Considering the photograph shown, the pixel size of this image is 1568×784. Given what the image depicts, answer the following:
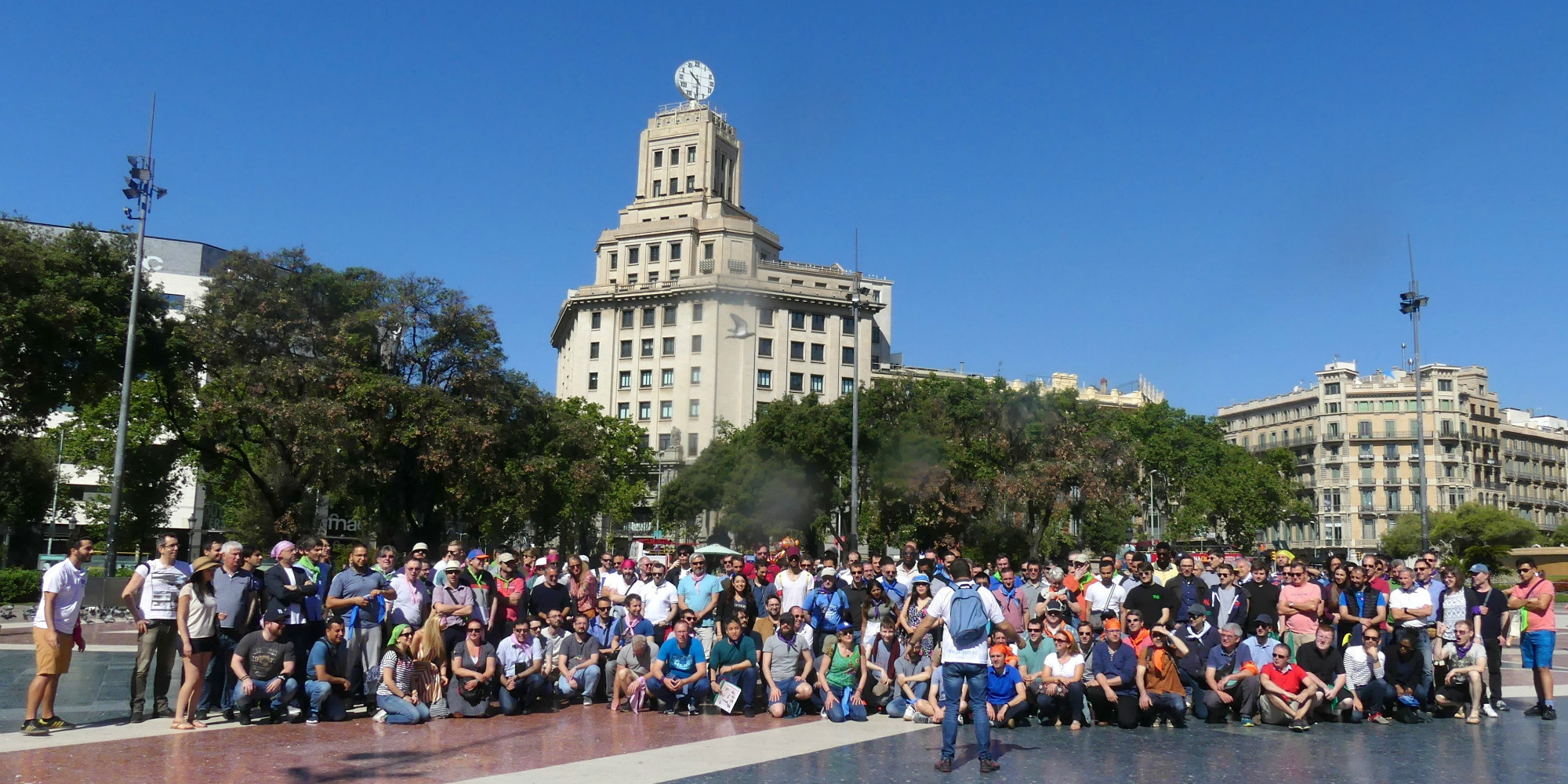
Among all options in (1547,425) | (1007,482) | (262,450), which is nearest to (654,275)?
(1007,482)

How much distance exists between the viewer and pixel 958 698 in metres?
9.68

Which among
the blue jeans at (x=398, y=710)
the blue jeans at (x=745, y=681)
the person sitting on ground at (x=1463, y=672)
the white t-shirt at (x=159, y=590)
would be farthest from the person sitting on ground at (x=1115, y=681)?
the white t-shirt at (x=159, y=590)

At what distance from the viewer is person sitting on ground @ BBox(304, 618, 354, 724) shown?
11.5 m

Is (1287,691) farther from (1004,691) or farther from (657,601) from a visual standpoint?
(657,601)

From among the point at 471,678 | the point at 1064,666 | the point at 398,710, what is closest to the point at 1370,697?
the point at 1064,666

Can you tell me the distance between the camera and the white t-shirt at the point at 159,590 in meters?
11.2

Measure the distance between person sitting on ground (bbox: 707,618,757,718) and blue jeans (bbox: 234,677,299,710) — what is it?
4.56 meters

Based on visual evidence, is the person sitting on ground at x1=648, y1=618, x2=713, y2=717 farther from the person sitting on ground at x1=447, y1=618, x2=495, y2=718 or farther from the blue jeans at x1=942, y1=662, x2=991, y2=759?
the blue jeans at x1=942, y1=662, x2=991, y2=759

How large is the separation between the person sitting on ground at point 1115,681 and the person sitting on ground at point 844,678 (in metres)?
2.56

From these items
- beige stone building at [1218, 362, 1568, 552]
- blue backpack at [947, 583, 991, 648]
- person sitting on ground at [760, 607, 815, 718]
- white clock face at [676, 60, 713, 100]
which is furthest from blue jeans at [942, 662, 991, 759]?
beige stone building at [1218, 362, 1568, 552]

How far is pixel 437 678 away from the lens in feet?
40.3

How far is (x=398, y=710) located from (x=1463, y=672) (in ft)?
39.7

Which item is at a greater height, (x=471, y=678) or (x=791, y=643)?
(x=791, y=643)

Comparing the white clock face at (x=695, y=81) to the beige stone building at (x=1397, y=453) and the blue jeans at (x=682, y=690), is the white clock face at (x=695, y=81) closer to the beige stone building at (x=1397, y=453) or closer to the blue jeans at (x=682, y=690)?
the beige stone building at (x=1397, y=453)
